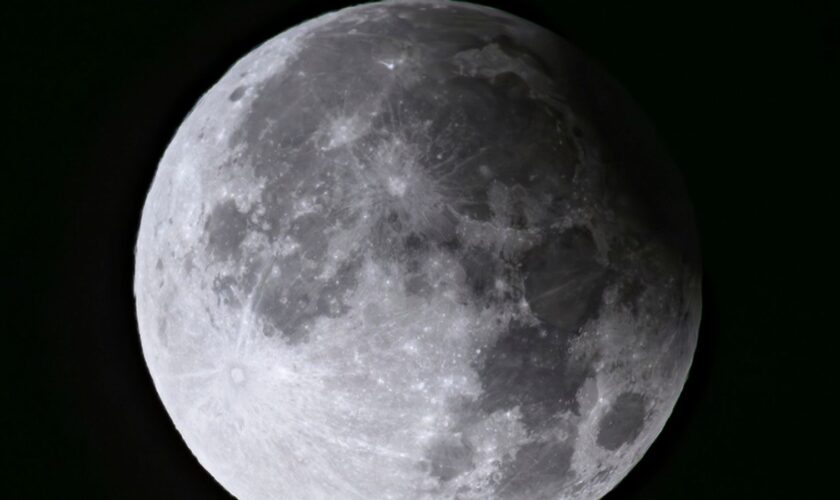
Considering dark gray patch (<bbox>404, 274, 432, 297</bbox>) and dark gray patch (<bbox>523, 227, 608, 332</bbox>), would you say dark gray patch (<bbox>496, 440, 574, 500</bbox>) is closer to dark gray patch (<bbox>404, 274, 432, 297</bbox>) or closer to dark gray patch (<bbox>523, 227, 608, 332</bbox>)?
dark gray patch (<bbox>523, 227, 608, 332</bbox>)

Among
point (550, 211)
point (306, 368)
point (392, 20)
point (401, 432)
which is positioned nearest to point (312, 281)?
point (306, 368)

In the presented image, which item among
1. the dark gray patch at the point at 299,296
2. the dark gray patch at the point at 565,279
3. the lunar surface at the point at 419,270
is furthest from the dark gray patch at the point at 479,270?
the dark gray patch at the point at 299,296

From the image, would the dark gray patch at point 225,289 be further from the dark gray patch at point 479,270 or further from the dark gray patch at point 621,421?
the dark gray patch at point 621,421

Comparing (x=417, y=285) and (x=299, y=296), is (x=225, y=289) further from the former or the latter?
(x=417, y=285)

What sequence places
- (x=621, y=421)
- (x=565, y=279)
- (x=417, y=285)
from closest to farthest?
(x=417, y=285)
(x=565, y=279)
(x=621, y=421)

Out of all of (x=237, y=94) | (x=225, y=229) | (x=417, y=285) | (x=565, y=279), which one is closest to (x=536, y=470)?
(x=565, y=279)

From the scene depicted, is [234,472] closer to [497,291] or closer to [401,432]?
[401,432]
